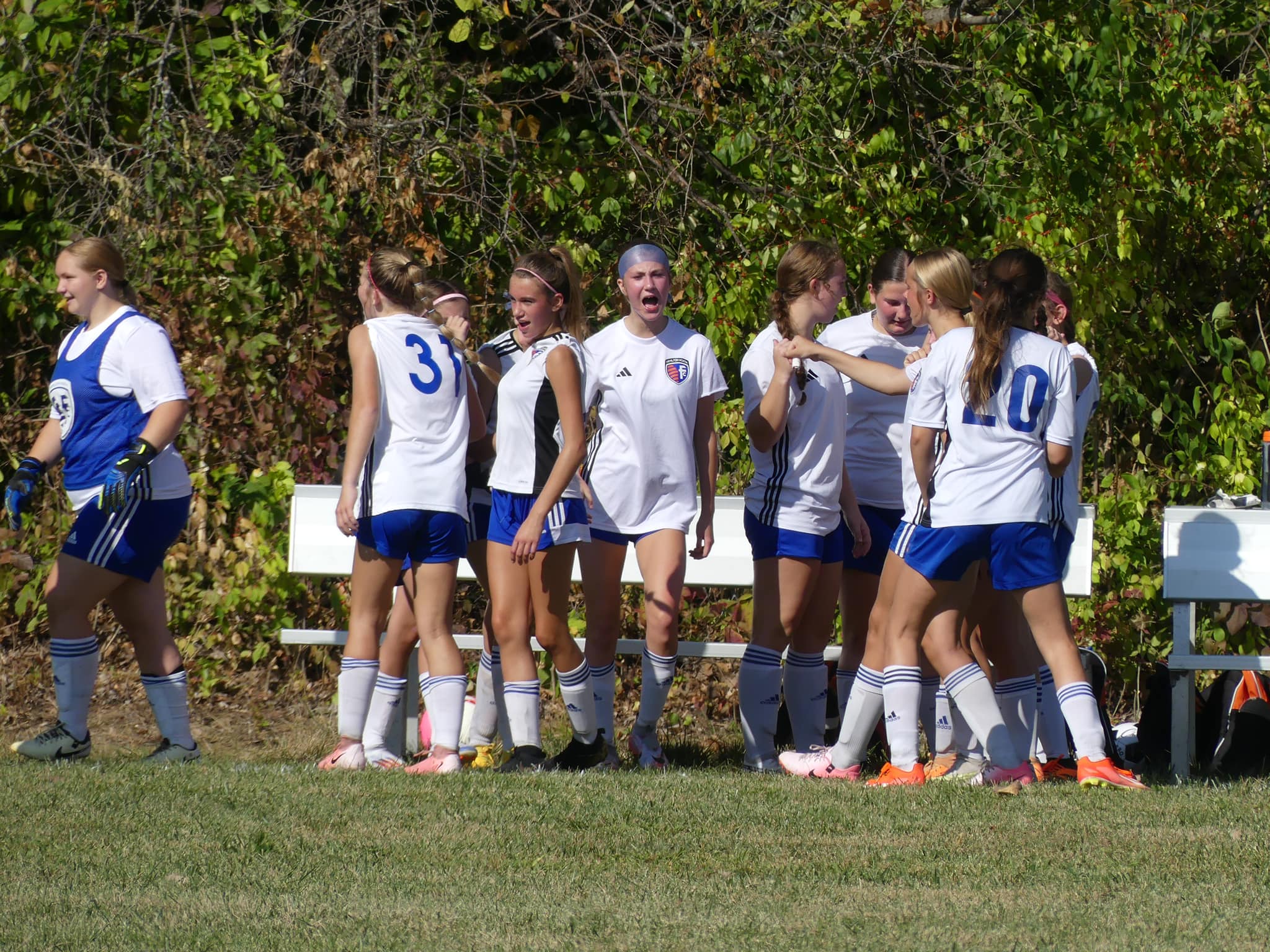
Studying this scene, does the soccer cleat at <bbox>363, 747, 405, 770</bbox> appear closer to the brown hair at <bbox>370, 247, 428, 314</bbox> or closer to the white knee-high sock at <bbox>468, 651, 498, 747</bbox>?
the white knee-high sock at <bbox>468, 651, 498, 747</bbox>

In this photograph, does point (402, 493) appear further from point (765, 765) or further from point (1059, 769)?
point (1059, 769)

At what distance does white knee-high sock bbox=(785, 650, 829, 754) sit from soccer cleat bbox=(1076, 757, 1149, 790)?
119cm

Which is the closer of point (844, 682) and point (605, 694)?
point (605, 694)

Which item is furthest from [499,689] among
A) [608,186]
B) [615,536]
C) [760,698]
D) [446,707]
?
[608,186]

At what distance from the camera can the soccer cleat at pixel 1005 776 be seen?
17.8 ft

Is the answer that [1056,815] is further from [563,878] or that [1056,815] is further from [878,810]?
[563,878]

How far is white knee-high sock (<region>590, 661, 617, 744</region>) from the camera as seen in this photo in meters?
6.19

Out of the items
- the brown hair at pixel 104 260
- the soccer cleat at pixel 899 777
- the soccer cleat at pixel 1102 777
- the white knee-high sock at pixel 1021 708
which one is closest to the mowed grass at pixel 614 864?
the soccer cleat at pixel 1102 777

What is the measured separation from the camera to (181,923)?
3.77 meters

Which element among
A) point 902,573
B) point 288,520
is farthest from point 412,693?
point 902,573

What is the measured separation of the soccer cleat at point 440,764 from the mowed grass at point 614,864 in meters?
0.29

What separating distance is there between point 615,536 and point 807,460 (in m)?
0.75

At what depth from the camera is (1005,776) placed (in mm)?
5457

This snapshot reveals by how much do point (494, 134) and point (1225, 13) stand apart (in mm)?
3887
